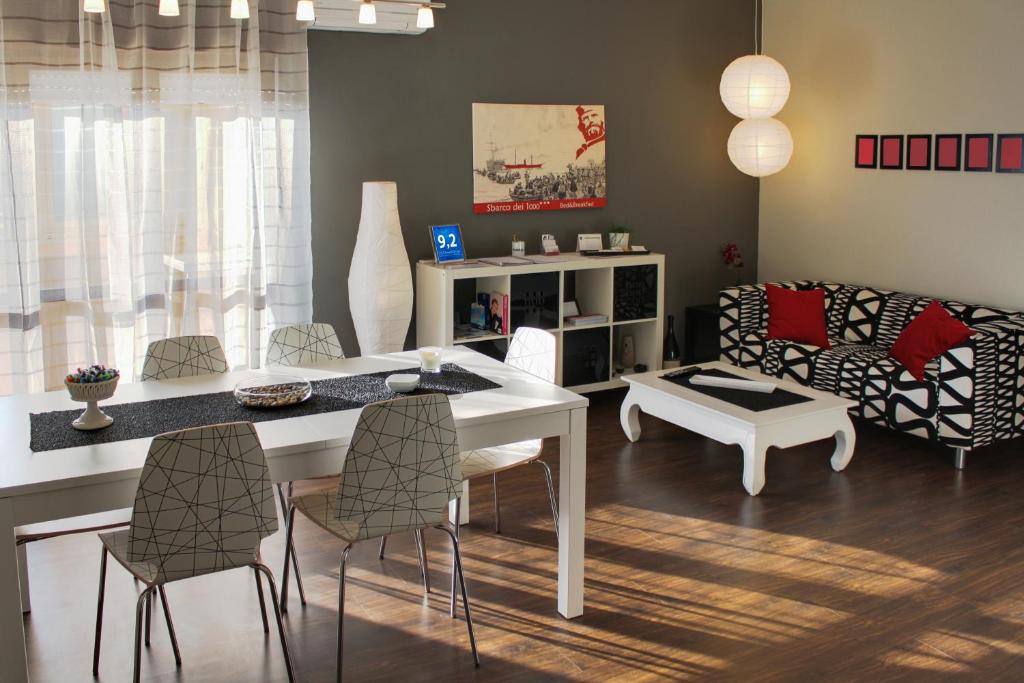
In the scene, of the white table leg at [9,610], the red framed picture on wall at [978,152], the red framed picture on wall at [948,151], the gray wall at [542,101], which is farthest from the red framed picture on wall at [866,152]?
the white table leg at [9,610]

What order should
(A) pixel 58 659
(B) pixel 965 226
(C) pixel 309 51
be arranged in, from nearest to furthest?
(A) pixel 58 659 → (C) pixel 309 51 → (B) pixel 965 226

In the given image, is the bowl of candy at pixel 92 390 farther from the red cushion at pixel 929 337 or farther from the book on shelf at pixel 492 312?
the red cushion at pixel 929 337

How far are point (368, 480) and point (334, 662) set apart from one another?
685 millimetres

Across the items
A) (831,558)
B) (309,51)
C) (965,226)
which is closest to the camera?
(831,558)

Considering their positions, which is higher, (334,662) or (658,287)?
(658,287)

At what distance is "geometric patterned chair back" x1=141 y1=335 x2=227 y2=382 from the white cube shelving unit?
1741 mm

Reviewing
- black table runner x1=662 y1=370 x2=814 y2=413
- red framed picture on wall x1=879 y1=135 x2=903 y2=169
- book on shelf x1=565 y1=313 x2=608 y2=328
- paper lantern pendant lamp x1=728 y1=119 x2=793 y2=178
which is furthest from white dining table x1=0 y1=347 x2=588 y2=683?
red framed picture on wall x1=879 y1=135 x2=903 y2=169

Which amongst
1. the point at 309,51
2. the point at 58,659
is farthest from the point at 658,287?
the point at 58,659

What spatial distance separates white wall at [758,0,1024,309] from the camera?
5422 mm

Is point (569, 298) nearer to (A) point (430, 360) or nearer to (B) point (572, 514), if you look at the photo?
(A) point (430, 360)

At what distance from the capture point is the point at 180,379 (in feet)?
12.1

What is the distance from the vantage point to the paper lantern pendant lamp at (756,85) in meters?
5.80

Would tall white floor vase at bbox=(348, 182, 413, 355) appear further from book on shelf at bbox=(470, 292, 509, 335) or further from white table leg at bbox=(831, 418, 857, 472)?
white table leg at bbox=(831, 418, 857, 472)

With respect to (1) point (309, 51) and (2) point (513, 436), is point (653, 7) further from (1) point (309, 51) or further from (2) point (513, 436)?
(2) point (513, 436)
